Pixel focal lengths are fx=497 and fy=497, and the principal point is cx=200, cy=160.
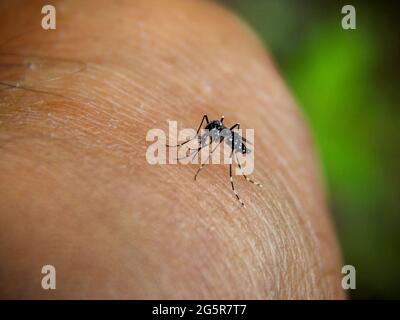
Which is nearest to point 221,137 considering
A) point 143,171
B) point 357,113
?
point 143,171

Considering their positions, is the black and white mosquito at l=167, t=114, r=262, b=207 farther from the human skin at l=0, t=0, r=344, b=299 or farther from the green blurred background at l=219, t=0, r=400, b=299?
the green blurred background at l=219, t=0, r=400, b=299

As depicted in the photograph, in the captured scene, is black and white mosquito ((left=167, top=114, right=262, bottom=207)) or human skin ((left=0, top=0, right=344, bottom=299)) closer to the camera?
human skin ((left=0, top=0, right=344, bottom=299))

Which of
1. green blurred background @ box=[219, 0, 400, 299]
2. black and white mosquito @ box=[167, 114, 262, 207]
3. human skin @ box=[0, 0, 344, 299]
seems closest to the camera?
human skin @ box=[0, 0, 344, 299]

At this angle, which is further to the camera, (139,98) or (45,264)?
(139,98)

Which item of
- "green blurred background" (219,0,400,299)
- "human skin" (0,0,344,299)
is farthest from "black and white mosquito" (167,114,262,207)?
"green blurred background" (219,0,400,299)

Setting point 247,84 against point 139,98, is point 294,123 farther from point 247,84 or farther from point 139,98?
point 139,98

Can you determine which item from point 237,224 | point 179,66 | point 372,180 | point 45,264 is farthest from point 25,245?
point 372,180
